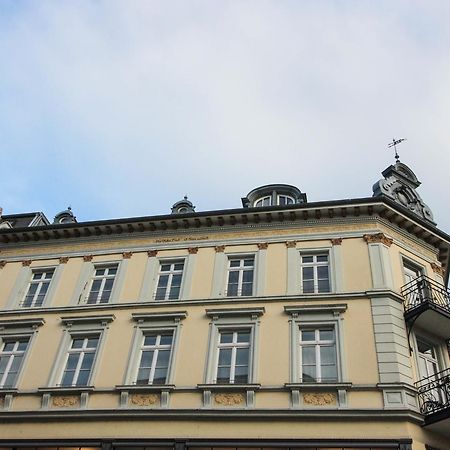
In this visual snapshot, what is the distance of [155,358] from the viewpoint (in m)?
17.8

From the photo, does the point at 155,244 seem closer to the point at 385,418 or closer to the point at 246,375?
the point at 246,375

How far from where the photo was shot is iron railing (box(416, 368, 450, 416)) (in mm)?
15203

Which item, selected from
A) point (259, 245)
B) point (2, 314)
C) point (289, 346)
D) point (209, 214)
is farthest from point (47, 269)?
point (289, 346)

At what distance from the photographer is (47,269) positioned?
21.8 meters

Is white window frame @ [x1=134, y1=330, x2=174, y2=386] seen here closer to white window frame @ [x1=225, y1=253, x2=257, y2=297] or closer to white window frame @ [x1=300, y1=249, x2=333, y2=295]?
white window frame @ [x1=225, y1=253, x2=257, y2=297]

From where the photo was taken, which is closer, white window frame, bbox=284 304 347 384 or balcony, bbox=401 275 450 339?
white window frame, bbox=284 304 347 384

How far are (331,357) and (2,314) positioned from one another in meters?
12.4

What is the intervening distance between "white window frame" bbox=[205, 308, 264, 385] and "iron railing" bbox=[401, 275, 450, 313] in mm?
4887

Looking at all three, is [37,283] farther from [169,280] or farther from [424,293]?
[424,293]

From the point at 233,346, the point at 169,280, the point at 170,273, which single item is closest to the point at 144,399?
the point at 233,346

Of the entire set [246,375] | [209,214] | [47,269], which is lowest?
[246,375]

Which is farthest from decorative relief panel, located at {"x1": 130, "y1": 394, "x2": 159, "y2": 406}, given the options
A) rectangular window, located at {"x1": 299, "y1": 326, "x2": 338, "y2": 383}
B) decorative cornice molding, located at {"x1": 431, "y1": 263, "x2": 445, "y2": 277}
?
decorative cornice molding, located at {"x1": 431, "y1": 263, "x2": 445, "y2": 277}

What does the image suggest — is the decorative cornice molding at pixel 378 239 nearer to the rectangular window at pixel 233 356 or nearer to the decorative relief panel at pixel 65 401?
the rectangular window at pixel 233 356

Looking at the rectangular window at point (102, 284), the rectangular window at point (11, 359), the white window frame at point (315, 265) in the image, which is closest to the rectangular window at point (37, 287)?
the rectangular window at point (11, 359)
